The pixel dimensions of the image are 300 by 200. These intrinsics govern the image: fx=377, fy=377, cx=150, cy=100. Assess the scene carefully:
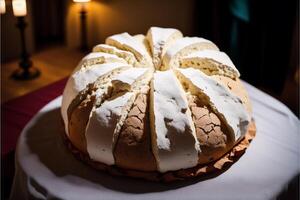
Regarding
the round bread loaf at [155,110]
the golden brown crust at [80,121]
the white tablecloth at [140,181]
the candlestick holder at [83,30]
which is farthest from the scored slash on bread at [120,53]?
the candlestick holder at [83,30]

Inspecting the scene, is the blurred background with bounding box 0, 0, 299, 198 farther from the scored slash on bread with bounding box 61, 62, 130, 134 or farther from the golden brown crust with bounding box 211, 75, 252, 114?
the golden brown crust with bounding box 211, 75, 252, 114

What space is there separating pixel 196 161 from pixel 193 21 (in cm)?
177

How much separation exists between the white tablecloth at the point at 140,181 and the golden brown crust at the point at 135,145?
0.06 metres

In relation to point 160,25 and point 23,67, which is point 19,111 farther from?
point 160,25

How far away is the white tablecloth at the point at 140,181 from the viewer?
1.17m

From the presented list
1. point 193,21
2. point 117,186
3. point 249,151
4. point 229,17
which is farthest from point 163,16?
point 117,186

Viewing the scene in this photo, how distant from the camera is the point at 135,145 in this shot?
3.92ft

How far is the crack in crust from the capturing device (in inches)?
48.0

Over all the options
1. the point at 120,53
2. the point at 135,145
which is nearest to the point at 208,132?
the point at 135,145

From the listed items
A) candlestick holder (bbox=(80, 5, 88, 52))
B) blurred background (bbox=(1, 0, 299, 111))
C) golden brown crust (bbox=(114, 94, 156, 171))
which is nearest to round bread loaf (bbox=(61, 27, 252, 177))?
golden brown crust (bbox=(114, 94, 156, 171))

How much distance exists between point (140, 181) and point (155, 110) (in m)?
0.24

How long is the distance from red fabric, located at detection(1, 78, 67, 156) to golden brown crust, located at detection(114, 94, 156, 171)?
2.52ft

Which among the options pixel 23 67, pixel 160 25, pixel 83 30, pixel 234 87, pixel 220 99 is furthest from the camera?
pixel 83 30

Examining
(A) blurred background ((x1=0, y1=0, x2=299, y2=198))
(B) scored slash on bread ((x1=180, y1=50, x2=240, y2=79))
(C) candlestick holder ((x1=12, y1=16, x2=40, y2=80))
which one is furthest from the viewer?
(C) candlestick holder ((x1=12, y1=16, x2=40, y2=80))
